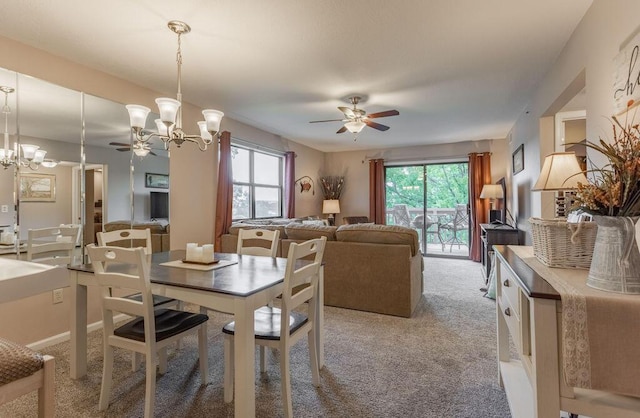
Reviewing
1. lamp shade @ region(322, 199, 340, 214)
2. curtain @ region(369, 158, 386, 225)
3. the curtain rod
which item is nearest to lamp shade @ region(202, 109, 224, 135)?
the curtain rod

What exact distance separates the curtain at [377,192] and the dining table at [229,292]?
492 centimetres

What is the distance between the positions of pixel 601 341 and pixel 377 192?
6.06 metres

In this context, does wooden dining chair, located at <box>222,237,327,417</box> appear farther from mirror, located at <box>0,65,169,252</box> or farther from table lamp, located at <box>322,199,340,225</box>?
table lamp, located at <box>322,199,340,225</box>

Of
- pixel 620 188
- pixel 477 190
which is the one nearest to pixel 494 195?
pixel 477 190

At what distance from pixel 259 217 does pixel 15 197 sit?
3.33 metres

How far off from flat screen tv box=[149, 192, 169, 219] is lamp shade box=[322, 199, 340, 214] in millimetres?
3760

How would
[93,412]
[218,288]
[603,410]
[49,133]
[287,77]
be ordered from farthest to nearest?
[287,77]
[49,133]
[93,412]
[218,288]
[603,410]

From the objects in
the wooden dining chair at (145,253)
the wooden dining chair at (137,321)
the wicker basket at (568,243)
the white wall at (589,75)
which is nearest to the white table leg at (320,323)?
the wooden dining chair at (137,321)

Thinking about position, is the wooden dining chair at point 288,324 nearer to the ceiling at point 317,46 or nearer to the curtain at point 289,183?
the ceiling at point 317,46

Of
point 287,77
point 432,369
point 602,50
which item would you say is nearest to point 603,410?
point 432,369

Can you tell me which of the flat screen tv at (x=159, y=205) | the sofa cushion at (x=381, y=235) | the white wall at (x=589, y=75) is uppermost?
the white wall at (x=589, y=75)

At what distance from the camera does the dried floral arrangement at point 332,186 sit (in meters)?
7.19

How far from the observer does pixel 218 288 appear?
157 cm

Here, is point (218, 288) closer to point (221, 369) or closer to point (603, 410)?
point (221, 369)
